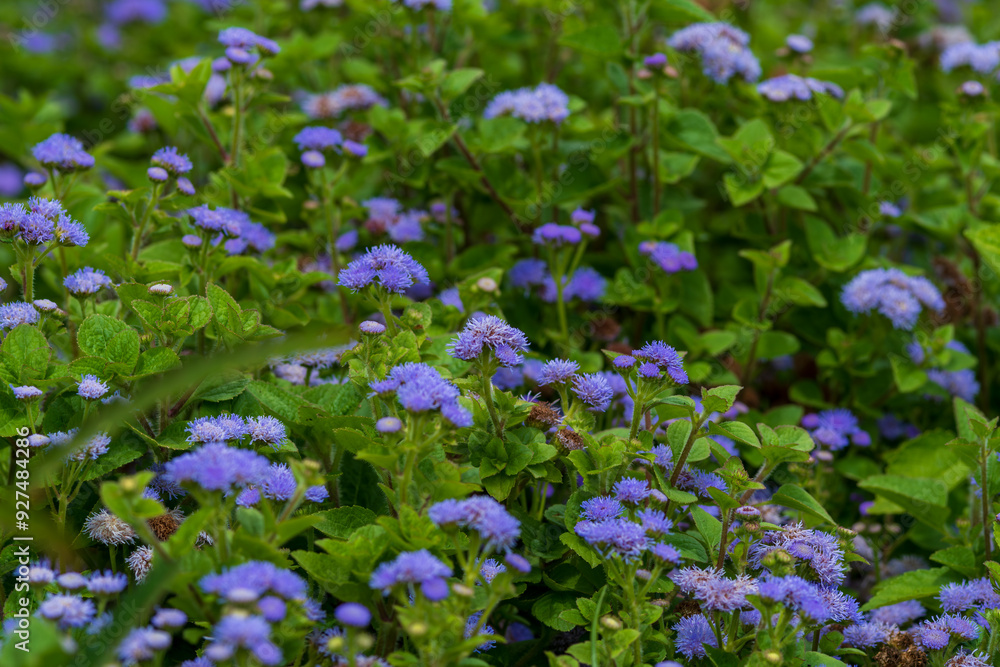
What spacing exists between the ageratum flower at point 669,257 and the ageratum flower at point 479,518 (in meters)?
1.59

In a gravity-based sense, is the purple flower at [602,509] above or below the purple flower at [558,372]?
below

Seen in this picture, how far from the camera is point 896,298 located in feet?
10.6

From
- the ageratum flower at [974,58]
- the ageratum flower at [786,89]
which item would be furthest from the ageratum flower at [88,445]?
the ageratum flower at [974,58]

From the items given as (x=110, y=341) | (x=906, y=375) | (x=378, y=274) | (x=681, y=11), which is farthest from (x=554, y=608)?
(x=681, y=11)

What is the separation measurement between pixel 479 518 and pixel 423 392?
28 cm

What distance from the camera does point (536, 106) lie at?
3166 millimetres

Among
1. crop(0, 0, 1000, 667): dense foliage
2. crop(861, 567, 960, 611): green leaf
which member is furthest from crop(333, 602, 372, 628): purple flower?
crop(861, 567, 960, 611): green leaf

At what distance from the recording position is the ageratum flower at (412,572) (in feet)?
5.53

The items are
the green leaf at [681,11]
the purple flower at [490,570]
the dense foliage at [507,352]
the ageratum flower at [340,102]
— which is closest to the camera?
the dense foliage at [507,352]

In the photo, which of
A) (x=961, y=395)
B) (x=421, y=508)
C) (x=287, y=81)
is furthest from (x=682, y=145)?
(x=421, y=508)

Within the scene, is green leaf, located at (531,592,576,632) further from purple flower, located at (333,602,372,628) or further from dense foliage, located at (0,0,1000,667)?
purple flower, located at (333,602,372,628)

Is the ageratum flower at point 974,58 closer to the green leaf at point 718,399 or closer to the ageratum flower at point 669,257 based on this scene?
the ageratum flower at point 669,257

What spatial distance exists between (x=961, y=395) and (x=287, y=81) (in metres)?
3.04

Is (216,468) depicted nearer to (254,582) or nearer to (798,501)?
(254,582)
